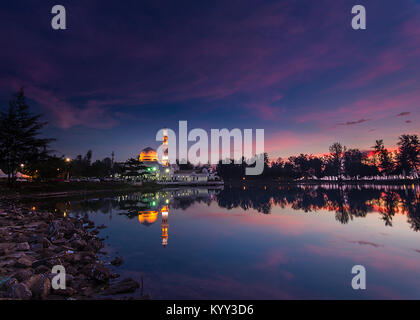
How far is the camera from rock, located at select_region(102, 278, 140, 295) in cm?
730

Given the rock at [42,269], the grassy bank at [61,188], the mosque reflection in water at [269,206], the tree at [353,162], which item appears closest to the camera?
the rock at [42,269]

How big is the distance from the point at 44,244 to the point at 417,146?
394 feet

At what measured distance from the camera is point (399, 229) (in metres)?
16.4

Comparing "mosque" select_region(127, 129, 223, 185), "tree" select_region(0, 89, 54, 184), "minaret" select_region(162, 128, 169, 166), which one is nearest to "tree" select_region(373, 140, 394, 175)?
"mosque" select_region(127, 129, 223, 185)

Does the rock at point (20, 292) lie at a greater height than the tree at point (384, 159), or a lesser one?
lesser

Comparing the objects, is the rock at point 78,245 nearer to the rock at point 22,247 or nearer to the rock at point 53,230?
the rock at point 22,247

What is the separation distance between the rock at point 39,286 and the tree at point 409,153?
118 m

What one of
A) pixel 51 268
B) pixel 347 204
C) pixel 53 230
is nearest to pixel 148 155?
pixel 347 204

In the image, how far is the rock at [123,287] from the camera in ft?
24.0

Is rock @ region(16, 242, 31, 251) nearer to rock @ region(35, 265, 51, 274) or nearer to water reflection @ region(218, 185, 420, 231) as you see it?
Answer: rock @ region(35, 265, 51, 274)

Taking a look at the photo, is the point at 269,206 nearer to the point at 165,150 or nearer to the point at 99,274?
the point at 99,274

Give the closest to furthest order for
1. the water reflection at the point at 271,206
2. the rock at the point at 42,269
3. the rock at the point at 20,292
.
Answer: the rock at the point at 20,292, the rock at the point at 42,269, the water reflection at the point at 271,206

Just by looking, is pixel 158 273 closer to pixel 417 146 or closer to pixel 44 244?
pixel 44 244

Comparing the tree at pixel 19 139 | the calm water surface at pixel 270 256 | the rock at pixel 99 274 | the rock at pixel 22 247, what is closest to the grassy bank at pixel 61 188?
Answer: the tree at pixel 19 139
